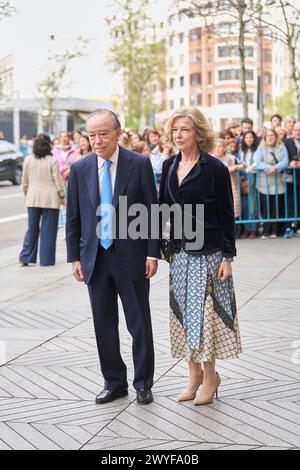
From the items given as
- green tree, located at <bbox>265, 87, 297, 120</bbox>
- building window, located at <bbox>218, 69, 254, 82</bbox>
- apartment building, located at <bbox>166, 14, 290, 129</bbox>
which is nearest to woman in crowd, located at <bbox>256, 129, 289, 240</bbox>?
green tree, located at <bbox>265, 87, 297, 120</bbox>

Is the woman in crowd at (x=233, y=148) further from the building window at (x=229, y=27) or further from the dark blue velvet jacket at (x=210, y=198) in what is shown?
the dark blue velvet jacket at (x=210, y=198)

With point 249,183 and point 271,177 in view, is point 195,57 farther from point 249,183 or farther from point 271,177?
point 271,177

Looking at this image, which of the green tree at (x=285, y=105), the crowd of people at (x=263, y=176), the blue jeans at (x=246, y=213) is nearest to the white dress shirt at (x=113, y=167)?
the crowd of people at (x=263, y=176)

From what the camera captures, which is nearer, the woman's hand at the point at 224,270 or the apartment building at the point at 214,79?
the woman's hand at the point at 224,270

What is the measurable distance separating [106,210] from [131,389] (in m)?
1.25

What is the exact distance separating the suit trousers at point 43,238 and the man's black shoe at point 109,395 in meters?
6.42

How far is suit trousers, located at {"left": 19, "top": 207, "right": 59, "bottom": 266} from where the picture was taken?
1185 centimetres

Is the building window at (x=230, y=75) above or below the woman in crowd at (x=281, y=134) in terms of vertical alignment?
above

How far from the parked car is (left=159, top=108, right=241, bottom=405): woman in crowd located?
25.6 metres

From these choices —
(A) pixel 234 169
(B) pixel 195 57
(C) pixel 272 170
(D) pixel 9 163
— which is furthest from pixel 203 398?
(B) pixel 195 57

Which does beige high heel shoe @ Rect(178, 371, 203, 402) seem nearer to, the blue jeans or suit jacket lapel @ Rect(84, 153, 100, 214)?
suit jacket lapel @ Rect(84, 153, 100, 214)

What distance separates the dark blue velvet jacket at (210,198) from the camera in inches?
207

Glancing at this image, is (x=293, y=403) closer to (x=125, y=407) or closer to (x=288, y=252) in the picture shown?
(x=125, y=407)
